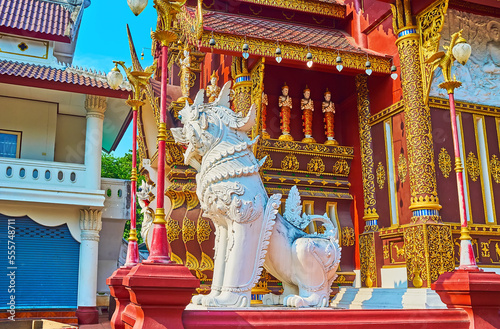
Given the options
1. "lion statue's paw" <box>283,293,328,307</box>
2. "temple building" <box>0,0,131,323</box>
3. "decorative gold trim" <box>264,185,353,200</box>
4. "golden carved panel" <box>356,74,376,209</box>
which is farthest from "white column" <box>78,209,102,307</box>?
"lion statue's paw" <box>283,293,328,307</box>

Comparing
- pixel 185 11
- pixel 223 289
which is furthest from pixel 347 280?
pixel 185 11

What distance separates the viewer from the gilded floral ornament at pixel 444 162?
7.03m

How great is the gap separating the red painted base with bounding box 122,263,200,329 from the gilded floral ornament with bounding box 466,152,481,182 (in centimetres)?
522

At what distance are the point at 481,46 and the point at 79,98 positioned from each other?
34.9 ft

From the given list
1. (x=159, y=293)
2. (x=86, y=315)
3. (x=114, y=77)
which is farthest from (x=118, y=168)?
(x=159, y=293)

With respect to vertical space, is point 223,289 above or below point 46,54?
below

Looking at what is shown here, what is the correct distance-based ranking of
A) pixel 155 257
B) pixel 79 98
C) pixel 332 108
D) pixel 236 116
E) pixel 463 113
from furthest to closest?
1. pixel 79 98
2. pixel 332 108
3. pixel 463 113
4. pixel 236 116
5. pixel 155 257

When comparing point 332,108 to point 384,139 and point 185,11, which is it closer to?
point 384,139

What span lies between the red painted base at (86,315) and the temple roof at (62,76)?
567 centimetres

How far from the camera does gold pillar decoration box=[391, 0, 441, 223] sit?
266 inches

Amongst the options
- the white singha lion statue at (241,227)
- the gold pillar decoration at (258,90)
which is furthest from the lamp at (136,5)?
the gold pillar decoration at (258,90)

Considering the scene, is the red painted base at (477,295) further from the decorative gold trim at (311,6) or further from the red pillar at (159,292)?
the decorative gold trim at (311,6)

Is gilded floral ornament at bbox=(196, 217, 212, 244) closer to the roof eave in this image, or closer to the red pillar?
the red pillar

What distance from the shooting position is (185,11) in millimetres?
7801
